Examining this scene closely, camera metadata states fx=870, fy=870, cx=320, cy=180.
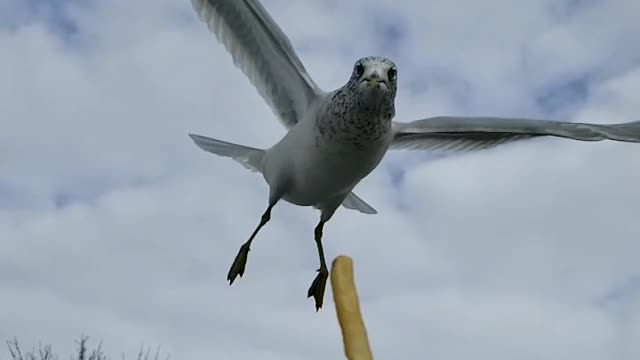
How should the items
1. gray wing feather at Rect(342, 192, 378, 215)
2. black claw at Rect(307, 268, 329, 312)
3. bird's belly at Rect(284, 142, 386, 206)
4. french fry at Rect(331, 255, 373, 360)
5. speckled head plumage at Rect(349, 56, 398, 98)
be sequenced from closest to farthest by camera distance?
1. french fry at Rect(331, 255, 373, 360)
2. speckled head plumage at Rect(349, 56, 398, 98)
3. bird's belly at Rect(284, 142, 386, 206)
4. black claw at Rect(307, 268, 329, 312)
5. gray wing feather at Rect(342, 192, 378, 215)

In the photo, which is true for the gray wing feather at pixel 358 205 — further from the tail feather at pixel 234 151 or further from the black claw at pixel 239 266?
the black claw at pixel 239 266

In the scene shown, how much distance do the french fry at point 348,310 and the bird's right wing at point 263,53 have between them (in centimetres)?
113

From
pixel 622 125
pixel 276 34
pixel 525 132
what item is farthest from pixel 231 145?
pixel 622 125

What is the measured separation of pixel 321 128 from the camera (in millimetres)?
1740

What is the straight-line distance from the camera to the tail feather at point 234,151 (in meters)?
2.18

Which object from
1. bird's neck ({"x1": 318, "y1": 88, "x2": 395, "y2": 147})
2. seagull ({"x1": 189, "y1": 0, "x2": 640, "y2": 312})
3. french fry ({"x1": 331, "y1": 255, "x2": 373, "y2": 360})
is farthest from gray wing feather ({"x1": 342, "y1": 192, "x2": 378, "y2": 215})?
french fry ({"x1": 331, "y1": 255, "x2": 373, "y2": 360})

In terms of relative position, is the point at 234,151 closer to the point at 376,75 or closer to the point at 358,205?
the point at 358,205

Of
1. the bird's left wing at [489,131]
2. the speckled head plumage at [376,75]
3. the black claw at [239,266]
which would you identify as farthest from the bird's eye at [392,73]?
the black claw at [239,266]

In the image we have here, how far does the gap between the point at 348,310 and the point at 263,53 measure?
132 centimetres

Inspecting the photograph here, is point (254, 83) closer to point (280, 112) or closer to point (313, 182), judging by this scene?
point (280, 112)

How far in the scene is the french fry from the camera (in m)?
0.82

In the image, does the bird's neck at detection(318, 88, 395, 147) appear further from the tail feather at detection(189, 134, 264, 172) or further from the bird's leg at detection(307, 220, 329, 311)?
the tail feather at detection(189, 134, 264, 172)

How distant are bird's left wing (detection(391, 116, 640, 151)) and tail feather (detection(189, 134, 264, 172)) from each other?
38cm

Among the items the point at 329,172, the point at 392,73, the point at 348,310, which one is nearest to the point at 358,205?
the point at 329,172
